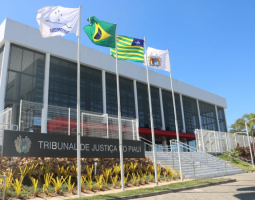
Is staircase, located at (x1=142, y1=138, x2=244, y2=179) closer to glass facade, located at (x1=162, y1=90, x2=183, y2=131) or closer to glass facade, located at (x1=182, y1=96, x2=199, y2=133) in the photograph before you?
glass facade, located at (x1=162, y1=90, x2=183, y2=131)

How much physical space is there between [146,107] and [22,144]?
24.9 metres

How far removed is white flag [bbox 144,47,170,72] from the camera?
15.7 m

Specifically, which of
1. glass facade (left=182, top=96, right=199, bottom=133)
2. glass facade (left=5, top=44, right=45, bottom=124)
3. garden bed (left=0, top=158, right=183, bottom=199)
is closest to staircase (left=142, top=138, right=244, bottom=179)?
garden bed (left=0, top=158, right=183, bottom=199)

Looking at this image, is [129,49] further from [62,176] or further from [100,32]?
[62,176]

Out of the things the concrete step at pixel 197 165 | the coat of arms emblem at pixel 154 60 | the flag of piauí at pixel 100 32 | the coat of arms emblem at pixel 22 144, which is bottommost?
the concrete step at pixel 197 165

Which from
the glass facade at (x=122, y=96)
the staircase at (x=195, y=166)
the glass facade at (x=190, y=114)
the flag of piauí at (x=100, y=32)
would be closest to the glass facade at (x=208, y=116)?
the glass facade at (x=190, y=114)

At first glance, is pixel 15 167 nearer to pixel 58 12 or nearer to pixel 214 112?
pixel 58 12

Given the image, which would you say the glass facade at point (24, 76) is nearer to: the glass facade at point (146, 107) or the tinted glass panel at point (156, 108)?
the glass facade at point (146, 107)

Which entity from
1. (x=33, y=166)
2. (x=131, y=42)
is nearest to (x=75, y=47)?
(x=131, y=42)

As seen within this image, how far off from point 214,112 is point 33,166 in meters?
42.4

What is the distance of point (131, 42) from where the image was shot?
14547 mm

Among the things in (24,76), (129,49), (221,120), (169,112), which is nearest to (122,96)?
(169,112)

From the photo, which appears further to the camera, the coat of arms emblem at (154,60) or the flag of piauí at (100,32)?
the coat of arms emblem at (154,60)

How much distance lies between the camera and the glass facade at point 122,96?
30386 millimetres
